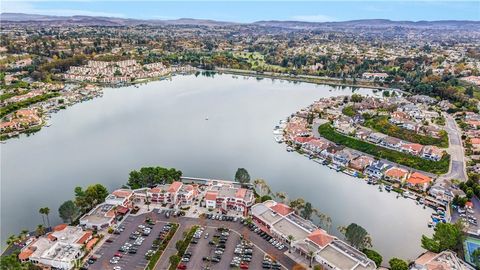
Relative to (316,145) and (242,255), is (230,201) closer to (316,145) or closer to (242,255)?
(242,255)

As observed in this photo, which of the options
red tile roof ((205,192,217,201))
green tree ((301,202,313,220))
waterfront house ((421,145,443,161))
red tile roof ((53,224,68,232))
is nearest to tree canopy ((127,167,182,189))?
red tile roof ((205,192,217,201))

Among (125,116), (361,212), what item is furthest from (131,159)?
(361,212)

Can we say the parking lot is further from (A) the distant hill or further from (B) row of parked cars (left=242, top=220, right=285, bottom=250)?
(A) the distant hill

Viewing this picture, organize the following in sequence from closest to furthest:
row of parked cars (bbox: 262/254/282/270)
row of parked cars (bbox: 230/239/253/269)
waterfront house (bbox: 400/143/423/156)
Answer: row of parked cars (bbox: 262/254/282/270), row of parked cars (bbox: 230/239/253/269), waterfront house (bbox: 400/143/423/156)

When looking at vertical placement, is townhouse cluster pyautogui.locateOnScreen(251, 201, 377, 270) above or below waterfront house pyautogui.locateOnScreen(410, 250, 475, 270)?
above

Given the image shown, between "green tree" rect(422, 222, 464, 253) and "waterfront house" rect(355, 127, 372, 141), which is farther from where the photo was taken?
"waterfront house" rect(355, 127, 372, 141)

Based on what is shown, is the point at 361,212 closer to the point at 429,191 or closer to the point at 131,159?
the point at 429,191

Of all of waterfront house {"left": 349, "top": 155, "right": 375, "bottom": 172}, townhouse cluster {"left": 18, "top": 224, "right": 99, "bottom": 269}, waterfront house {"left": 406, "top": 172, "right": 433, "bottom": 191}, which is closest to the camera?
townhouse cluster {"left": 18, "top": 224, "right": 99, "bottom": 269}

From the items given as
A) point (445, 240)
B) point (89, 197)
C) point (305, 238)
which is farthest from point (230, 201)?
point (445, 240)
